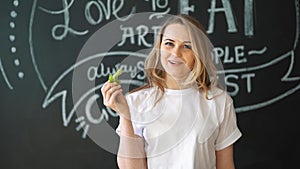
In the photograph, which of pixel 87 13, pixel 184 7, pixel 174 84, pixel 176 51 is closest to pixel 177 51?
pixel 176 51

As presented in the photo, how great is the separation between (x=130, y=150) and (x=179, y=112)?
0.52 feet

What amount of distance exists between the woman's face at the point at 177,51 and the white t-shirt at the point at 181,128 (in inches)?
3.9

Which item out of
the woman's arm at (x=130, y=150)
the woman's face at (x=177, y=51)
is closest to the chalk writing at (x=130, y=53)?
the woman's arm at (x=130, y=150)

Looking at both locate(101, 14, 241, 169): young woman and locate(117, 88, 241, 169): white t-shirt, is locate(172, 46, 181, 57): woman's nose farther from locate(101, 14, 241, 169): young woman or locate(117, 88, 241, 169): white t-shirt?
locate(117, 88, 241, 169): white t-shirt

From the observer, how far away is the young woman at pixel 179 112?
923 millimetres

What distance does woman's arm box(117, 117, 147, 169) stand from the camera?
0.94m

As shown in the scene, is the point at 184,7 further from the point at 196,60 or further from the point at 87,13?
the point at 196,60

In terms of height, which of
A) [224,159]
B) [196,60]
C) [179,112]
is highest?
[196,60]

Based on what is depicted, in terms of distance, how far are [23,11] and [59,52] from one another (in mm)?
235

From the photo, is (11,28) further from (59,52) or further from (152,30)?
(152,30)

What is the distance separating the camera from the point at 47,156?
165 centimetres

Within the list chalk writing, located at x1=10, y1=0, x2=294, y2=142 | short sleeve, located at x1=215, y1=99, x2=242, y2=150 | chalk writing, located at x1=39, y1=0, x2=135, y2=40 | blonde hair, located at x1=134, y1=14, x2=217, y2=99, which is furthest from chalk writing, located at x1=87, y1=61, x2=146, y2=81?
short sleeve, located at x1=215, y1=99, x2=242, y2=150

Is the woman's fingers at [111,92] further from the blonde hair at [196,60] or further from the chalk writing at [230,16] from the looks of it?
the chalk writing at [230,16]

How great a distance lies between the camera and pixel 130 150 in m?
0.96
